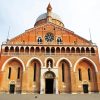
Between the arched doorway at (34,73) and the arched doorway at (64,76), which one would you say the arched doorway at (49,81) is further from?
the arched doorway at (34,73)

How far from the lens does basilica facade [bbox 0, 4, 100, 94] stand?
1230 inches

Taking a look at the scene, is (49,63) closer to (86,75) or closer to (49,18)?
(86,75)

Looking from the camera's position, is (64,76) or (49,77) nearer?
(49,77)

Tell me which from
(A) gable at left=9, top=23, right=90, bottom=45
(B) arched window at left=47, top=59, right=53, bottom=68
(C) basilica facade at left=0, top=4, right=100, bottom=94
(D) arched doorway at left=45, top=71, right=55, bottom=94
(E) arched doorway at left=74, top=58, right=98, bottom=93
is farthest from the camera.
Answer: (A) gable at left=9, top=23, right=90, bottom=45

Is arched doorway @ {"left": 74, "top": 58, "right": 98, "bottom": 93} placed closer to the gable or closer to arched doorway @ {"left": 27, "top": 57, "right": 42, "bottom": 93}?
the gable

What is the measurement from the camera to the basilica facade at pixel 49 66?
31.2 meters

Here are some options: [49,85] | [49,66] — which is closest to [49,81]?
[49,85]

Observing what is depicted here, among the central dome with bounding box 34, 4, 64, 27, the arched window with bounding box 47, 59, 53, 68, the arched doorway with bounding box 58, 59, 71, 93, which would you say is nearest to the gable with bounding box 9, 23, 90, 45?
the arched window with bounding box 47, 59, 53, 68

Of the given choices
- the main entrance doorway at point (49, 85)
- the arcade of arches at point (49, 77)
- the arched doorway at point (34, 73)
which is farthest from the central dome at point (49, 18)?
A: the main entrance doorway at point (49, 85)

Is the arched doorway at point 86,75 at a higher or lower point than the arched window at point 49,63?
lower

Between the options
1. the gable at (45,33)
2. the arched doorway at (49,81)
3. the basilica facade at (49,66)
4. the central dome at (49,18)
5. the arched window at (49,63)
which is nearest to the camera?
the basilica facade at (49,66)

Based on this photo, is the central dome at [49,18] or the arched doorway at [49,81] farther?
the central dome at [49,18]

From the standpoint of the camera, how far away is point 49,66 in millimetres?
32062

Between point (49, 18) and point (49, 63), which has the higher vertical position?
point (49, 18)
